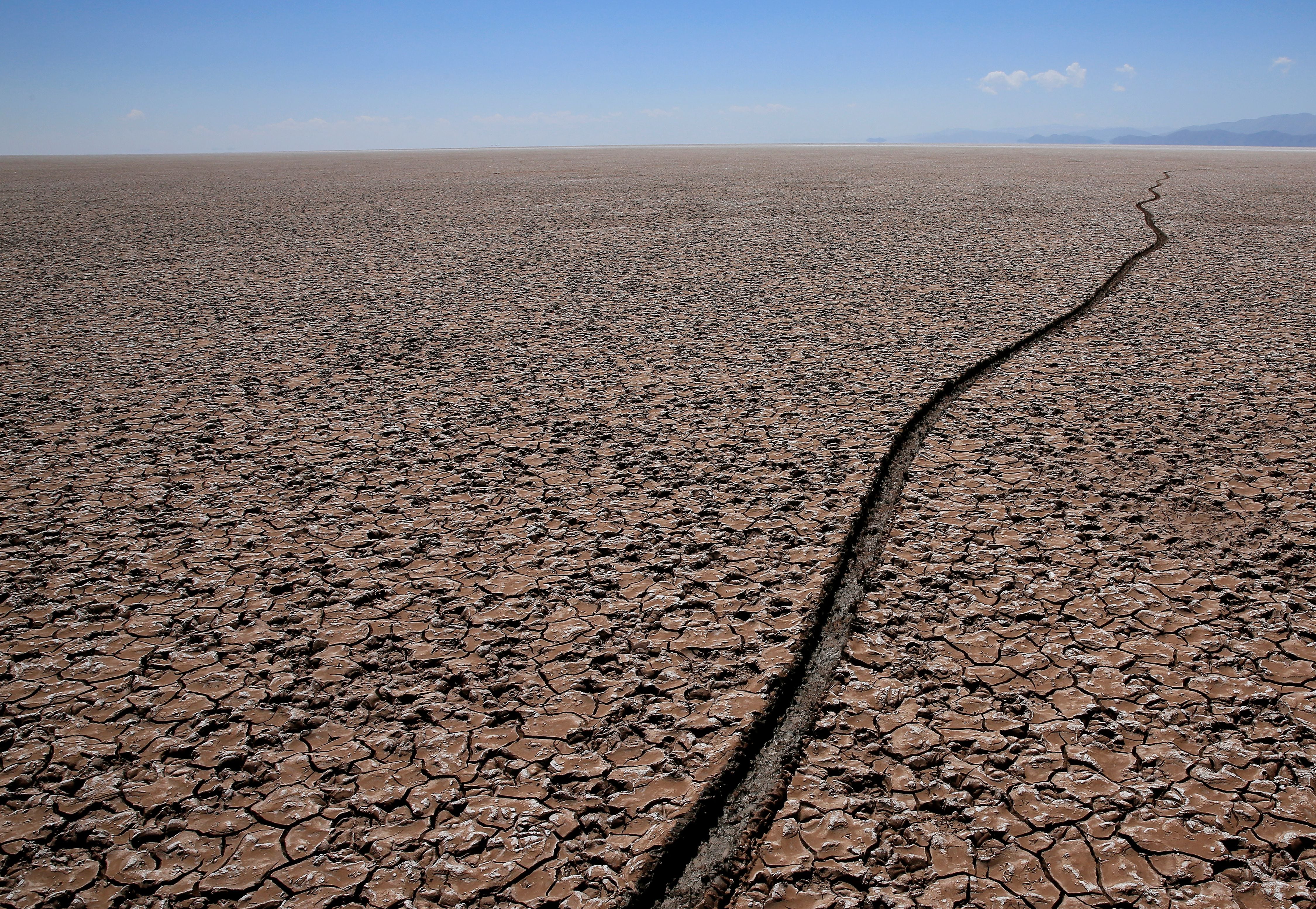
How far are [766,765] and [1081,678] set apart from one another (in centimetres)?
55

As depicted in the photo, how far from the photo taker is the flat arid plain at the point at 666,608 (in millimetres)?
946

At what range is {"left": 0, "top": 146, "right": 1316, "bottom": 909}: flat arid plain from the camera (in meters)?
0.95

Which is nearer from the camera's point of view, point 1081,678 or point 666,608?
point 1081,678

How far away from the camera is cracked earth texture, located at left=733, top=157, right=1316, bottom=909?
36.0 inches

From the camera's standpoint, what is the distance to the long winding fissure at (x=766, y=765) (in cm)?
91

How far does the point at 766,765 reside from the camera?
1.07 m

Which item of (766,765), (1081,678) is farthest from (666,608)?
(1081,678)

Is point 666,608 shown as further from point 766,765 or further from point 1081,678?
point 1081,678

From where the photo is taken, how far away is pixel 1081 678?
3.94ft

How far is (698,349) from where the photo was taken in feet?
9.32

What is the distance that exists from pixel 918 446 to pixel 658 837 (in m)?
1.36

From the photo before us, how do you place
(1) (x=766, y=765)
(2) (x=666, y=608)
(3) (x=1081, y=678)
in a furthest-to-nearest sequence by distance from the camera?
(2) (x=666, y=608) < (3) (x=1081, y=678) < (1) (x=766, y=765)

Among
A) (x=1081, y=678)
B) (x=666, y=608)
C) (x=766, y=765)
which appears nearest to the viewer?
(x=766, y=765)

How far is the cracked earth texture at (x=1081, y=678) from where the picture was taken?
92cm
